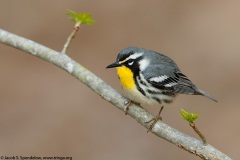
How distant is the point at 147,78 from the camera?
5.67 metres

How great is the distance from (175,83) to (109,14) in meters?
7.18

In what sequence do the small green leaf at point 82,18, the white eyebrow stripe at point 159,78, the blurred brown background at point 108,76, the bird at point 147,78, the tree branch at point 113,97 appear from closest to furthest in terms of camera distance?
the tree branch at point 113,97 < the small green leaf at point 82,18 < the bird at point 147,78 < the white eyebrow stripe at point 159,78 < the blurred brown background at point 108,76

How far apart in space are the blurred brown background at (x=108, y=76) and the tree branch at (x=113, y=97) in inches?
167

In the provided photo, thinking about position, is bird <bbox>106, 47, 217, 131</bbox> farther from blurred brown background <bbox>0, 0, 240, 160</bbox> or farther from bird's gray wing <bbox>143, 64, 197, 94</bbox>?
blurred brown background <bbox>0, 0, 240, 160</bbox>

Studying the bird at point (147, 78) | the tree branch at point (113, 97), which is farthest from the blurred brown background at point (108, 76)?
the tree branch at point (113, 97)

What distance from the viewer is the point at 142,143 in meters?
9.69

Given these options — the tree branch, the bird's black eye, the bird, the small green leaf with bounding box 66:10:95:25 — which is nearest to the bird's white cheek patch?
the bird

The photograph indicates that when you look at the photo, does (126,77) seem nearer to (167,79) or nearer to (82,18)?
(167,79)

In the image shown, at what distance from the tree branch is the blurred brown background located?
424 centimetres

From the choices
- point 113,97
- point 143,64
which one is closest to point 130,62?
point 143,64

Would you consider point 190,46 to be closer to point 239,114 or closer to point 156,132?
point 239,114

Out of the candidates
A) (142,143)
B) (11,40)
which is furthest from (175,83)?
(142,143)

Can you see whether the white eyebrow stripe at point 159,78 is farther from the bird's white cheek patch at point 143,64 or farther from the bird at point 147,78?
the bird's white cheek patch at point 143,64

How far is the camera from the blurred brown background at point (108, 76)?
31.8 ft
